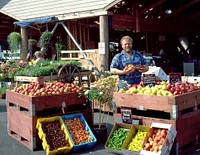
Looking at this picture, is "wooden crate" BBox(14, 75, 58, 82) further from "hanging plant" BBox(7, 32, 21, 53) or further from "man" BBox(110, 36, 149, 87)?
"hanging plant" BBox(7, 32, 21, 53)

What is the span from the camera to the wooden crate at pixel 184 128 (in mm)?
4715

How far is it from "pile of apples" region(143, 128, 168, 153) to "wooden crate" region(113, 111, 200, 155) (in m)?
0.24

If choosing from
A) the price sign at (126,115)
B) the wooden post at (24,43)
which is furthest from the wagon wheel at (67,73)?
the wooden post at (24,43)

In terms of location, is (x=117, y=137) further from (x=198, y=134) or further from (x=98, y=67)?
(x=98, y=67)

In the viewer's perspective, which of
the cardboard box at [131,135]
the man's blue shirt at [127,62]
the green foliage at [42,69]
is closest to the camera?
the cardboard box at [131,135]

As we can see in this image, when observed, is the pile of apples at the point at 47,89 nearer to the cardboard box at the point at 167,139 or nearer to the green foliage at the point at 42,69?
the cardboard box at the point at 167,139

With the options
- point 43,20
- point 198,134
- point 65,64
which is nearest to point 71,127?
point 198,134

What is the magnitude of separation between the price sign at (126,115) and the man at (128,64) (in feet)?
2.70

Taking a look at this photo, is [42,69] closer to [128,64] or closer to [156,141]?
[128,64]

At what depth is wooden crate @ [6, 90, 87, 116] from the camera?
540cm

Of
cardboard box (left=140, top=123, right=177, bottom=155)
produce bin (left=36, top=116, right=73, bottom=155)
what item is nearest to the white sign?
produce bin (left=36, top=116, right=73, bottom=155)

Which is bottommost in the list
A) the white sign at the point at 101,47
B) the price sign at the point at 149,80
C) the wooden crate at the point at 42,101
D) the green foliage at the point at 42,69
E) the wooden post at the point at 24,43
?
the wooden crate at the point at 42,101

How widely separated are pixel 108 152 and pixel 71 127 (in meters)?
0.75

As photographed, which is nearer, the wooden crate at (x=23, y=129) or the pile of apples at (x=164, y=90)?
the pile of apples at (x=164, y=90)
